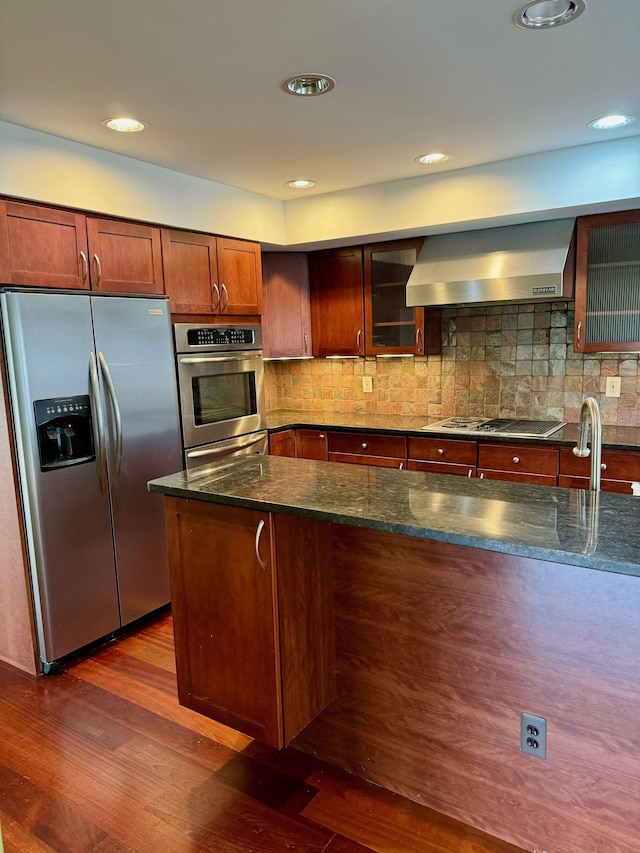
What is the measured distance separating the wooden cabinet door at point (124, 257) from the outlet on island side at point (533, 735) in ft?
8.23

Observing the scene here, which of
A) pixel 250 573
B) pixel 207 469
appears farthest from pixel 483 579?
pixel 207 469

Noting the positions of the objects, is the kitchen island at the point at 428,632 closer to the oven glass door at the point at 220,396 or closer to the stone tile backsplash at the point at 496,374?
the oven glass door at the point at 220,396

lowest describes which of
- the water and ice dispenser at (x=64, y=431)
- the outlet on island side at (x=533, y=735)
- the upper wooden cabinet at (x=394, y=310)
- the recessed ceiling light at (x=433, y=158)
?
the outlet on island side at (x=533, y=735)

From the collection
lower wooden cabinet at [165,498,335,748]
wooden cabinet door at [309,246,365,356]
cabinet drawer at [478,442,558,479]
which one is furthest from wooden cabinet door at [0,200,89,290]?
cabinet drawer at [478,442,558,479]

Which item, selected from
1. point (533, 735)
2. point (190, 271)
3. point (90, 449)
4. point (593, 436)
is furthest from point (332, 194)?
point (533, 735)

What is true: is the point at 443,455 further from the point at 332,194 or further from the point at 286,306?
the point at 332,194

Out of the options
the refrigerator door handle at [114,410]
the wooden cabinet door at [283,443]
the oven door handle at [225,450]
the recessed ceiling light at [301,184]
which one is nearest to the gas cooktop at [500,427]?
the wooden cabinet door at [283,443]

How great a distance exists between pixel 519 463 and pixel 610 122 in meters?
1.72

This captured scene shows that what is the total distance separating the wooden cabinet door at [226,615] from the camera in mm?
1691

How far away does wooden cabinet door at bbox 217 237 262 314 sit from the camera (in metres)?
3.44

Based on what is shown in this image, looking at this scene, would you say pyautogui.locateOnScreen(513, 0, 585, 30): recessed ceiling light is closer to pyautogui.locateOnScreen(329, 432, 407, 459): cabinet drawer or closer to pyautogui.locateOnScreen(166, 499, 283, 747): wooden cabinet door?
pyautogui.locateOnScreen(166, 499, 283, 747): wooden cabinet door

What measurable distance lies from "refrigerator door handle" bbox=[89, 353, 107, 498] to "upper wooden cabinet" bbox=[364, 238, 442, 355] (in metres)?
1.94

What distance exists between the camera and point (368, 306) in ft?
12.9

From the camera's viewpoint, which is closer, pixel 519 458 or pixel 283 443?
pixel 519 458
